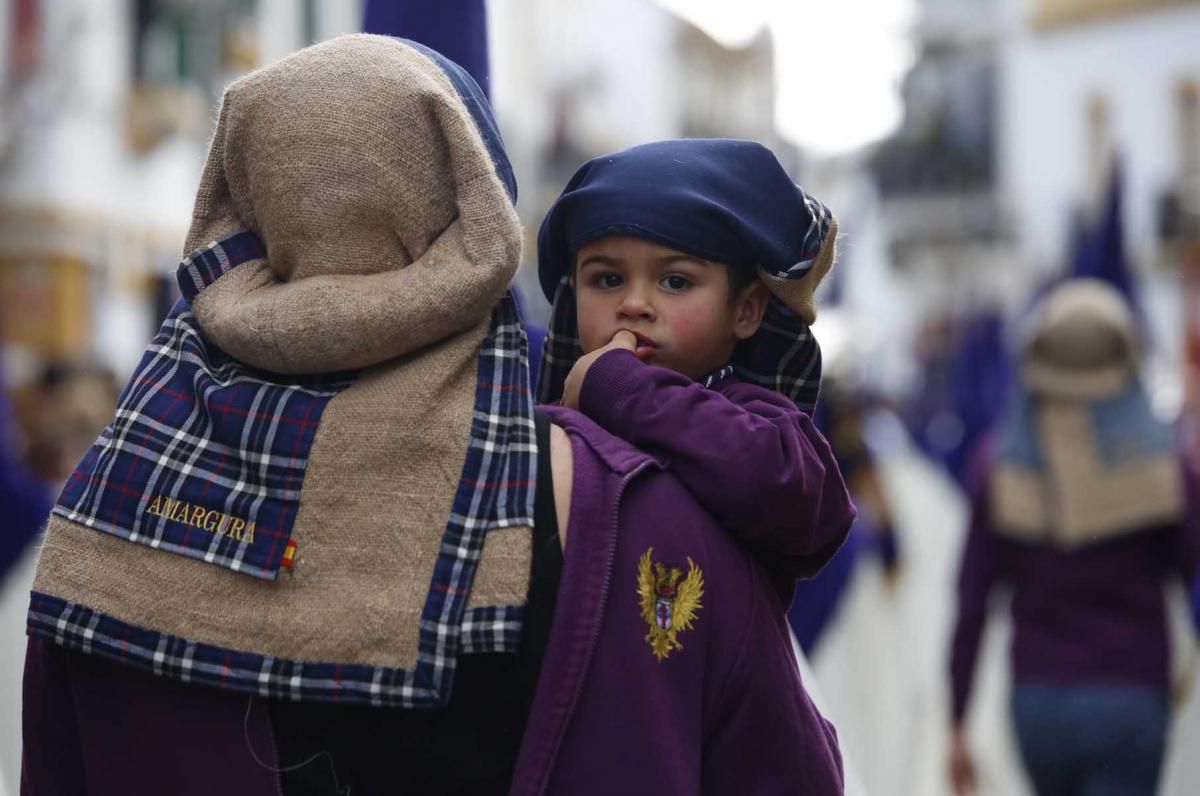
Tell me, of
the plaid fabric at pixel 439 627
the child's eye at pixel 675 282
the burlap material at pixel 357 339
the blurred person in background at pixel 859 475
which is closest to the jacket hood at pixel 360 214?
the burlap material at pixel 357 339

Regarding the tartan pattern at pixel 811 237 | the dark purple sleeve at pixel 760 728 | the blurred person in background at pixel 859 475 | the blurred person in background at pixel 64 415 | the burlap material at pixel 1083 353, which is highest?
the tartan pattern at pixel 811 237

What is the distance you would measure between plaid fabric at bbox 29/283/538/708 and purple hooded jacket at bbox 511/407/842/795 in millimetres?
66

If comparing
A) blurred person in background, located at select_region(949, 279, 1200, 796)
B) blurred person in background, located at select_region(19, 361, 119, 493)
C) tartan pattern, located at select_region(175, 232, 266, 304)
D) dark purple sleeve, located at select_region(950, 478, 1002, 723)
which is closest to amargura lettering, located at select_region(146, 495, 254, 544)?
tartan pattern, located at select_region(175, 232, 266, 304)

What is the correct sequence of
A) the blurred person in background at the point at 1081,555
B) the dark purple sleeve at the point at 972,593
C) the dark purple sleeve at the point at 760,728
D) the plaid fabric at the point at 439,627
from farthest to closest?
the dark purple sleeve at the point at 972,593
the blurred person in background at the point at 1081,555
the dark purple sleeve at the point at 760,728
the plaid fabric at the point at 439,627

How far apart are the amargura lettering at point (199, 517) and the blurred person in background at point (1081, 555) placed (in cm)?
324

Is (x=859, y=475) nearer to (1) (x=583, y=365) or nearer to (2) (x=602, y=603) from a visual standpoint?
(1) (x=583, y=365)

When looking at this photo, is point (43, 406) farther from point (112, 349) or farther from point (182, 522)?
point (112, 349)

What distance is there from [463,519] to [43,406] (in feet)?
18.3

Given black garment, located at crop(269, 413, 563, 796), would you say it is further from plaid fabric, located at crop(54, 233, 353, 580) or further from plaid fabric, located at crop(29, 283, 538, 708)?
plaid fabric, located at crop(54, 233, 353, 580)

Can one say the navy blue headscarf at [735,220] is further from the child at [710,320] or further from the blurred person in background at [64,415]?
the blurred person in background at [64,415]

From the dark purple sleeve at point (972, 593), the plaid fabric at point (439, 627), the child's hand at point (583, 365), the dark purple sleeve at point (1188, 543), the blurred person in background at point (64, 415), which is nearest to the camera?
the plaid fabric at point (439, 627)

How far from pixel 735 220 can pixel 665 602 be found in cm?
49

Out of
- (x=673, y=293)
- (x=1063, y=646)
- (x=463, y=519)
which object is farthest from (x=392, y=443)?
(x=1063, y=646)

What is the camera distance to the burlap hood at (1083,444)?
4.71 metres
